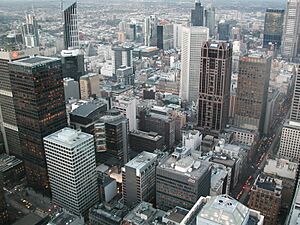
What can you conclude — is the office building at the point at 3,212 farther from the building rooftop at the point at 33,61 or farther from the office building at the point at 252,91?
the office building at the point at 252,91

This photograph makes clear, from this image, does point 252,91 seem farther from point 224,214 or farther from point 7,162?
point 224,214

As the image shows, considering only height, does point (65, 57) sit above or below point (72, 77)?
above

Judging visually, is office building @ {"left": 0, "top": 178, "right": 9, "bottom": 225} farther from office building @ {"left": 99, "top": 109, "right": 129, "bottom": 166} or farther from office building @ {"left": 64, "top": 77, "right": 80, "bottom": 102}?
office building @ {"left": 64, "top": 77, "right": 80, "bottom": 102}

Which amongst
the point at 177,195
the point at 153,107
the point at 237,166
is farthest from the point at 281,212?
the point at 153,107

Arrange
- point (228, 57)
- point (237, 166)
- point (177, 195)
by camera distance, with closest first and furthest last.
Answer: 1. point (177, 195)
2. point (237, 166)
3. point (228, 57)

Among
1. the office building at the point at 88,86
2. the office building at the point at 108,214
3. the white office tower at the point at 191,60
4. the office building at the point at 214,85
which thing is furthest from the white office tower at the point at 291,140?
the office building at the point at 88,86

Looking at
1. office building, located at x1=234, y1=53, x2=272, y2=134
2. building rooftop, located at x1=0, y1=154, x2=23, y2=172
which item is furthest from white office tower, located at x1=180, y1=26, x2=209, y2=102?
building rooftop, located at x1=0, y1=154, x2=23, y2=172

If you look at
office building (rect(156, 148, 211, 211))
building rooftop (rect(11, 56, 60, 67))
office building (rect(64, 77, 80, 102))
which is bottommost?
office building (rect(156, 148, 211, 211))

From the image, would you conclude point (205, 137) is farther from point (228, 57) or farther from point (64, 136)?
point (64, 136)
